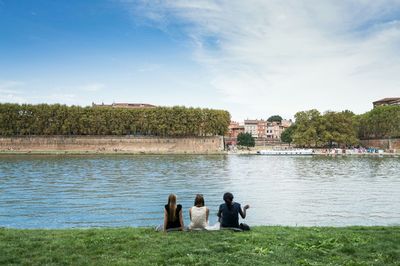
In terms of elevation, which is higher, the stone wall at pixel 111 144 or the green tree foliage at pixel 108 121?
Result: the green tree foliage at pixel 108 121

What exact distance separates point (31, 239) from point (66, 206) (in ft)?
44.6

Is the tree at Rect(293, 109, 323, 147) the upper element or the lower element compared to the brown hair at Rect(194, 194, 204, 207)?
upper

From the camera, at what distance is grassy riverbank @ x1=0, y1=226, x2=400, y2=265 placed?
10062mm

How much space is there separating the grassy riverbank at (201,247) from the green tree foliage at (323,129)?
109m

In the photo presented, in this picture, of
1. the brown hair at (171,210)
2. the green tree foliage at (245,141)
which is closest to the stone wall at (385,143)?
the green tree foliage at (245,141)

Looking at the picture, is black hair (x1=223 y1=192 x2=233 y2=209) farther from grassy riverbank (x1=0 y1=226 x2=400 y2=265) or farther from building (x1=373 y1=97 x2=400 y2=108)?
building (x1=373 y1=97 x2=400 y2=108)

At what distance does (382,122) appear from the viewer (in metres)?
124

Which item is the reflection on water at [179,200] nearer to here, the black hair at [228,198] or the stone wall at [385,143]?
the black hair at [228,198]

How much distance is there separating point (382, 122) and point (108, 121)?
7691 centimetres

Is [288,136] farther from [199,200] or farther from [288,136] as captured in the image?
[199,200]

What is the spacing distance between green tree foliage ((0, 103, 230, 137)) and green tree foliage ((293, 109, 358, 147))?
21921 mm

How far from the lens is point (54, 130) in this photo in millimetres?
121688

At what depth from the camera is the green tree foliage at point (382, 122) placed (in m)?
121

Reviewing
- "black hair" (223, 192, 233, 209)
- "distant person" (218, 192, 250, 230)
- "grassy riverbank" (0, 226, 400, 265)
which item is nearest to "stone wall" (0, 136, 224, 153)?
"distant person" (218, 192, 250, 230)
